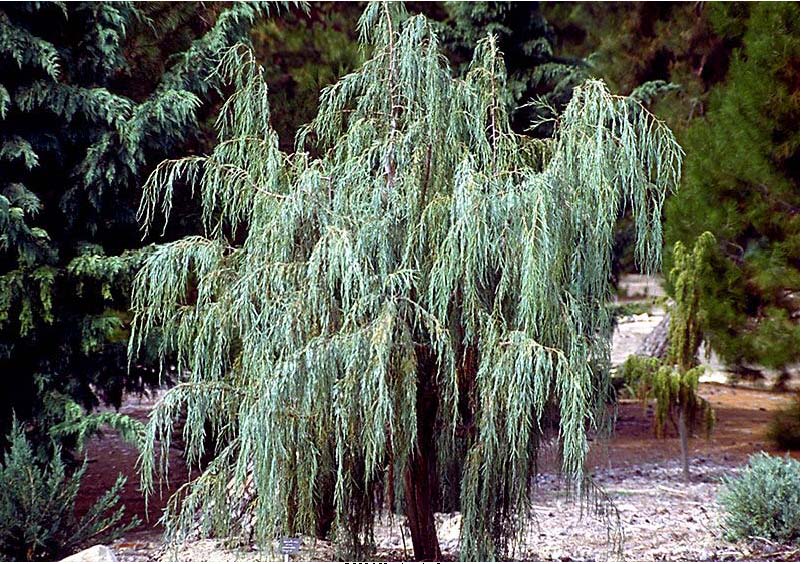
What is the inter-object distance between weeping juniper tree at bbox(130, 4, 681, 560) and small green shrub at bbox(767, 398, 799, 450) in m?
4.71

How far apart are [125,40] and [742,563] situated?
17.1ft

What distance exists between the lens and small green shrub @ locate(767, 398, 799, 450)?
8367 millimetres

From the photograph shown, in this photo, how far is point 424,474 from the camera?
4.45 metres

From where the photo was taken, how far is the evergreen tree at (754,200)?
7617 mm

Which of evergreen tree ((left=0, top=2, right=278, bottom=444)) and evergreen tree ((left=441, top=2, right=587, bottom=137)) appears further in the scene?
evergreen tree ((left=441, top=2, right=587, bottom=137))

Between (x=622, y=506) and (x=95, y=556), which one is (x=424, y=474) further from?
(x=622, y=506)

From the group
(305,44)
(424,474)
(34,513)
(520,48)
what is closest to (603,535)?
(424,474)

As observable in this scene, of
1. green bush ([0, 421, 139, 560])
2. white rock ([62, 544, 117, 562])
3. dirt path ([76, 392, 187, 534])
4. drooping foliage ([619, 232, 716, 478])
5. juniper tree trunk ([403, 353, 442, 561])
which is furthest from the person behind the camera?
drooping foliage ([619, 232, 716, 478])

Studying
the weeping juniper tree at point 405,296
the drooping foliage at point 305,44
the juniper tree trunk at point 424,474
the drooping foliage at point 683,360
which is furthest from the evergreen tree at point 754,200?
the juniper tree trunk at point 424,474

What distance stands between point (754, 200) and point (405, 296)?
202 inches

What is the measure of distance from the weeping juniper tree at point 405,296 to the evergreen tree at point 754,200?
3.64m

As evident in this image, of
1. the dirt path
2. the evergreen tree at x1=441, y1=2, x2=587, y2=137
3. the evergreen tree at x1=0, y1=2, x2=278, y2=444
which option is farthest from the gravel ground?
the evergreen tree at x1=441, y1=2, x2=587, y2=137

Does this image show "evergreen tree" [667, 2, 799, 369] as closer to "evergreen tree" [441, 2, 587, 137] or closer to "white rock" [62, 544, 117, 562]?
"evergreen tree" [441, 2, 587, 137]

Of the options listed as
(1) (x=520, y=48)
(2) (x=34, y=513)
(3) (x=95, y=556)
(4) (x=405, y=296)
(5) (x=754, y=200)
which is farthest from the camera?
(1) (x=520, y=48)
